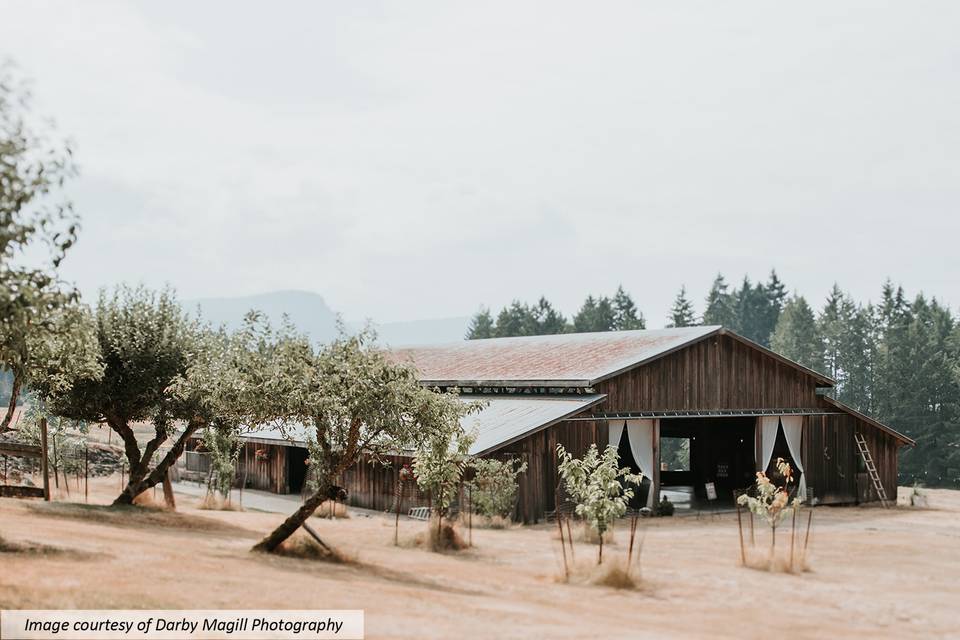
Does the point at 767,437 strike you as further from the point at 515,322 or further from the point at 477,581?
the point at 515,322

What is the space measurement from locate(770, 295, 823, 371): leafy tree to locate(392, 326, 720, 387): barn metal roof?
7099 cm

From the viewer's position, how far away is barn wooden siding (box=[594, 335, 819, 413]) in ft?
103

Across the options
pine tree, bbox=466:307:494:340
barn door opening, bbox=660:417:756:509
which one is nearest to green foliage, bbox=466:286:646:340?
pine tree, bbox=466:307:494:340

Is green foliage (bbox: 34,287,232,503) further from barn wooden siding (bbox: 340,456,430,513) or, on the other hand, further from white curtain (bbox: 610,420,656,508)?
white curtain (bbox: 610,420,656,508)

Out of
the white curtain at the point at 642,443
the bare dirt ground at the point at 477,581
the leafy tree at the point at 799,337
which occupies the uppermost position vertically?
the leafy tree at the point at 799,337

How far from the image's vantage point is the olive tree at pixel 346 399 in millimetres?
17359

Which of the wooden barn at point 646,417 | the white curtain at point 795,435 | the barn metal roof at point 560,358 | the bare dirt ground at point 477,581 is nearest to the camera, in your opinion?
the bare dirt ground at point 477,581

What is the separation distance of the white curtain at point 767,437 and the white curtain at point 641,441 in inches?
216

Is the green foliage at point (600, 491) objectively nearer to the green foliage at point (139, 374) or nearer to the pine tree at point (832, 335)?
the green foliage at point (139, 374)

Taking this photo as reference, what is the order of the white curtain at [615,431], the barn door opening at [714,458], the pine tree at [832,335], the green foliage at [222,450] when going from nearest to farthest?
the green foliage at [222,450] → the white curtain at [615,431] → the barn door opening at [714,458] → the pine tree at [832,335]

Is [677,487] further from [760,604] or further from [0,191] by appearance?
[0,191]

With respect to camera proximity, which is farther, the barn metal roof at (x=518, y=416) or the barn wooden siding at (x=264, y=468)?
the barn wooden siding at (x=264, y=468)

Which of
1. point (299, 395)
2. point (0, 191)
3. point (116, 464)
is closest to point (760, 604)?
point (299, 395)

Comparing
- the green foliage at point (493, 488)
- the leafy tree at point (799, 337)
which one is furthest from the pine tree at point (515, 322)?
the green foliage at point (493, 488)
